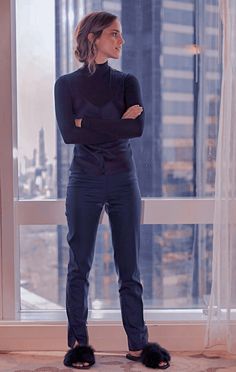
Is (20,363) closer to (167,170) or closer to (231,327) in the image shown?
(231,327)

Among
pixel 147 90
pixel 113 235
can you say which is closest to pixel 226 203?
pixel 113 235

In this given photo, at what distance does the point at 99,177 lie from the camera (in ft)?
7.15

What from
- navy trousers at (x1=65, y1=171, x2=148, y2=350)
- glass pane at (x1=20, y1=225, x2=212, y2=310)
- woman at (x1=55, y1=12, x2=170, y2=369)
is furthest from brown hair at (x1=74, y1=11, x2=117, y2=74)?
glass pane at (x1=20, y1=225, x2=212, y2=310)

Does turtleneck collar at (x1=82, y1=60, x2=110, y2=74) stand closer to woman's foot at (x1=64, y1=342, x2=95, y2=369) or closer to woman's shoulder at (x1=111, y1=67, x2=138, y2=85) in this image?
woman's shoulder at (x1=111, y1=67, x2=138, y2=85)

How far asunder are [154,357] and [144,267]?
1.61 ft

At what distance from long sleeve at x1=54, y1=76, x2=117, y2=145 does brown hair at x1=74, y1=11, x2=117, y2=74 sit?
137 mm

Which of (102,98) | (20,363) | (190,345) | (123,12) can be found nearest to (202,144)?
(102,98)

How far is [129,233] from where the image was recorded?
220 centimetres

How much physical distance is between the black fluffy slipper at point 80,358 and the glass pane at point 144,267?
14.1 inches

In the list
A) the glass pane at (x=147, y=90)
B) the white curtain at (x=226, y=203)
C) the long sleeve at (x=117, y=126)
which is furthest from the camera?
the glass pane at (x=147, y=90)

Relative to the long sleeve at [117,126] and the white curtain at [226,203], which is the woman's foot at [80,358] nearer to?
the white curtain at [226,203]

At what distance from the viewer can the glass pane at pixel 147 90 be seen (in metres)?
2.45

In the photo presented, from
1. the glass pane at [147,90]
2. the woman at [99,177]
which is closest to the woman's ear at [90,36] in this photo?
the woman at [99,177]

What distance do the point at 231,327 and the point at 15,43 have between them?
167cm
